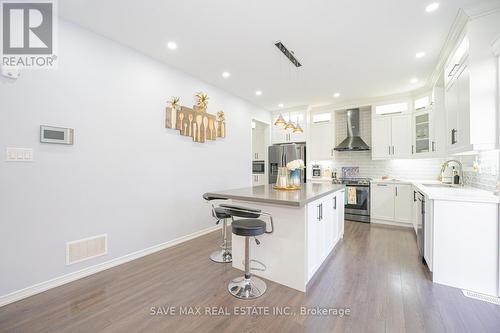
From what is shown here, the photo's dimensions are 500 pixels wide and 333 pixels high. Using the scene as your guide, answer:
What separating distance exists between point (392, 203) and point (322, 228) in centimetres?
267

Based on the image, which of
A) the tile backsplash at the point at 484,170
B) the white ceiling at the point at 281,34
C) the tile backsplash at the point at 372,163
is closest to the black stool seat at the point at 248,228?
the white ceiling at the point at 281,34

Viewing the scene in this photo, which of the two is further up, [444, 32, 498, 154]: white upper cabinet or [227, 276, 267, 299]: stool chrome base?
[444, 32, 498, 154]: white upper cabinet

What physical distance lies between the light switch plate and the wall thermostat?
0.15 m

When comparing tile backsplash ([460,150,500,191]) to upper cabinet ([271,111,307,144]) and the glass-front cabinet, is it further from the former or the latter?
upper cabinet ([271,111,307,144])

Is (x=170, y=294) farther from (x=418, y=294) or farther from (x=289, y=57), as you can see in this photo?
(x=289, y=57)

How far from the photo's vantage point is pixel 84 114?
91.8 inches

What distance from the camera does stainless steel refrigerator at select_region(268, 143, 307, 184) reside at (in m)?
5.50

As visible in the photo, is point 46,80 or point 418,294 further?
point 46,80

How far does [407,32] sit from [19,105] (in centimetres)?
409

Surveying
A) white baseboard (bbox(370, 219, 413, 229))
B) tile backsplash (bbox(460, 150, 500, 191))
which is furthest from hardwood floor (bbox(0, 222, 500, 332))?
white baseboard (bbox(370, 219, 413, 229))

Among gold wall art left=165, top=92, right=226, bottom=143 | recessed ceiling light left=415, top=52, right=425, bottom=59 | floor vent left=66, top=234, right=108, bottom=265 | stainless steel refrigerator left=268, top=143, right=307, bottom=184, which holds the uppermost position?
recessed ceiling light left=415, top=52, right=425, bottom=59

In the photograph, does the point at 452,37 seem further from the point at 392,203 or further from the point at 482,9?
the point at 392,203

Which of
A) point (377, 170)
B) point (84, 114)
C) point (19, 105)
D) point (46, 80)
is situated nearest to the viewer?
point (19, 105)

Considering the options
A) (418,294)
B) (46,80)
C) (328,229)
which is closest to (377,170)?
(328,229)
